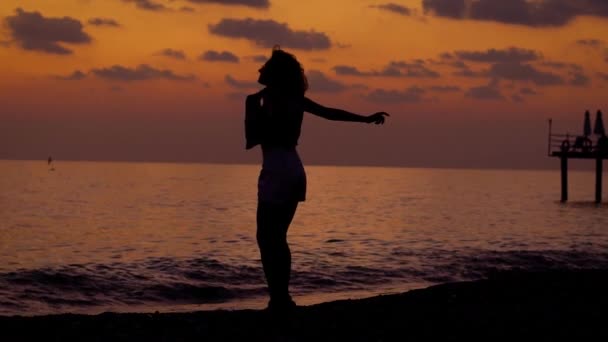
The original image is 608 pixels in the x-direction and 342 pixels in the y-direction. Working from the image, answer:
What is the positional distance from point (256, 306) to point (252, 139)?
8.98m

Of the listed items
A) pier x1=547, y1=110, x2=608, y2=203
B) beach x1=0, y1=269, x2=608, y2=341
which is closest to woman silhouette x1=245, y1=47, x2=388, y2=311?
beach x1=0, y1=269, x2=608, y2=341

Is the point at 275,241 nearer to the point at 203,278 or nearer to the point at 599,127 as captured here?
the point at 203,278

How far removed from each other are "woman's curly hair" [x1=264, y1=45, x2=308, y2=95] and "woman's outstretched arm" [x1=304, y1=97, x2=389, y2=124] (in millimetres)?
169

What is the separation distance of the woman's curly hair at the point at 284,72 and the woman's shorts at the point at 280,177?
1.83 ft

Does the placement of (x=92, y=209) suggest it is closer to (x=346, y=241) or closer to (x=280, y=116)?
(x=346, y=241)

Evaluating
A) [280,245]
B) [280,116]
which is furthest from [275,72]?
[280,245]

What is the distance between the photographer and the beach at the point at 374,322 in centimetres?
658

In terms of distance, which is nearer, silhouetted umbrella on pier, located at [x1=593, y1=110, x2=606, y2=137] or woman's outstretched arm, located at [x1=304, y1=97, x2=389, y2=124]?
woman's outstretched arm, located at [x1=304, y1=97, x2=389, y2=124]

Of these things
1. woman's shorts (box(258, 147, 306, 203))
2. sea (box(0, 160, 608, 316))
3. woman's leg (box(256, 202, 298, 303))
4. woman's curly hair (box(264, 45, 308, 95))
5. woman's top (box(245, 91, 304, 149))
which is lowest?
sea (box(0, 160, 608, 316))

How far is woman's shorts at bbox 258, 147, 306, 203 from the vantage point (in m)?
6.46

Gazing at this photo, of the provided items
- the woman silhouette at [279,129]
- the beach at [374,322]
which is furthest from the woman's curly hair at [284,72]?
the beach at [374,322]

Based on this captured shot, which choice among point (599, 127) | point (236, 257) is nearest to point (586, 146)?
point (599, 127)

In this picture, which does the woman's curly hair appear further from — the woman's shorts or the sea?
the sea

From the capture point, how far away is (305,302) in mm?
15414
